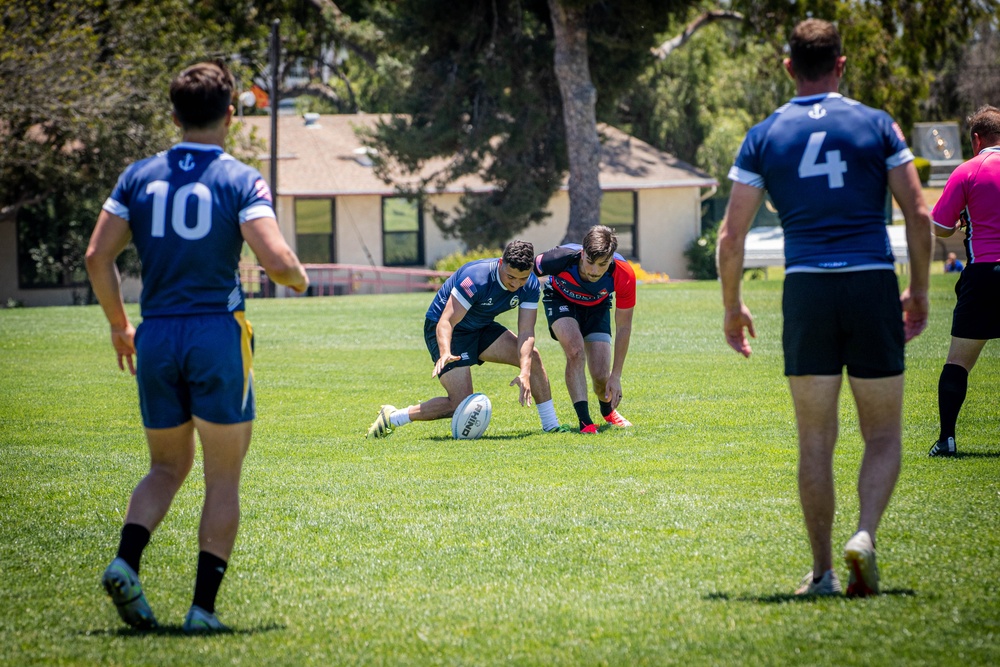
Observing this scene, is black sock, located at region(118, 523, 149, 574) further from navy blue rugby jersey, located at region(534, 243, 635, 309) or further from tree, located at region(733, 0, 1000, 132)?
tree, located at region(733, 0, 1000, 132)

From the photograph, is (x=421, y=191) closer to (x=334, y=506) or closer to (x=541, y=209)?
(x=541, y=209)

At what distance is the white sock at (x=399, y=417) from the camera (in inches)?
382

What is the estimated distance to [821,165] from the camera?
459cm

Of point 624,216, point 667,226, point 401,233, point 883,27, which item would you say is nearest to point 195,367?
point 883,27

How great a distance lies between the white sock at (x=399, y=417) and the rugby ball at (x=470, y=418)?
1.65ft

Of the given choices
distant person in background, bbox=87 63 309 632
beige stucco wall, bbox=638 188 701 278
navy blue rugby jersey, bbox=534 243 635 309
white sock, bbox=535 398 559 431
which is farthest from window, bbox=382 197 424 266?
distant person in background, bbox=87 63 309 632

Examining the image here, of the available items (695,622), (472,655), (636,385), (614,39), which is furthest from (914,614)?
(614,39)

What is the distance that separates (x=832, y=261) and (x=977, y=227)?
359 centimetres

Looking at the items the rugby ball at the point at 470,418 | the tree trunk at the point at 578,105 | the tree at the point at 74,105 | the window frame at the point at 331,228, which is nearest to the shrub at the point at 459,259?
the tree trunk at the point at 578,105

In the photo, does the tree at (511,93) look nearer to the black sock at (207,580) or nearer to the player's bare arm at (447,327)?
the player's bare arm at (447,327)

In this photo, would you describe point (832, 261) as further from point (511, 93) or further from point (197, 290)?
point (511, 93)

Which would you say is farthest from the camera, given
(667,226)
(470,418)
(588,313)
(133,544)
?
(667,226)

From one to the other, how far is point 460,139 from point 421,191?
2.27 m

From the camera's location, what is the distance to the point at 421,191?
119 ft
